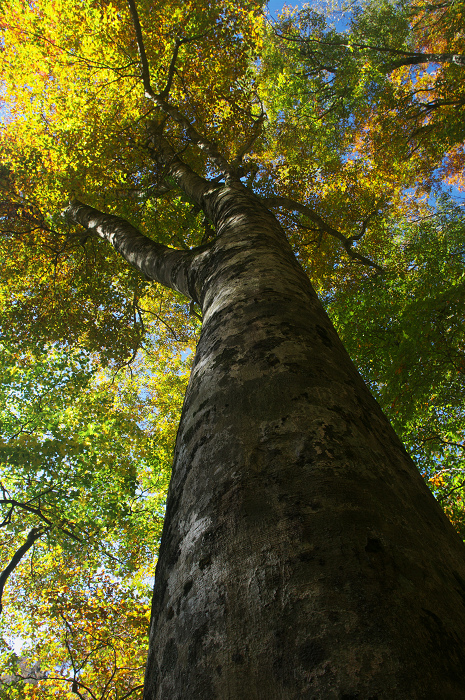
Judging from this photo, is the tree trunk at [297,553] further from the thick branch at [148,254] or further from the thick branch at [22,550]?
the thick branch at [22,550]

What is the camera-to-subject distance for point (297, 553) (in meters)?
0.72

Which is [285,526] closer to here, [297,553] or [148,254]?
[297,553]

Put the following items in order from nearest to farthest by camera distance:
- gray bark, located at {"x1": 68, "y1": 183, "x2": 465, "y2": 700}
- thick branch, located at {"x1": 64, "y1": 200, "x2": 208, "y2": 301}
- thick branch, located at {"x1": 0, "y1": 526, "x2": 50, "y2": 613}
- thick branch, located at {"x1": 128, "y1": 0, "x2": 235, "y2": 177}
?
gray bark, located at {"x1": 68, "y1": 183, "x2": 465, "y2": 700}, thick branch, located at {"x1": 64, "y1": 200, "x2": 208, "y2": 301}, thick branch, located at {"x1": 128, "y1": 0, "x2": 235, "y2": 177}, thick branch, located at {"x1": 0, "y1": 526, "x2": 50, "y2": 613}

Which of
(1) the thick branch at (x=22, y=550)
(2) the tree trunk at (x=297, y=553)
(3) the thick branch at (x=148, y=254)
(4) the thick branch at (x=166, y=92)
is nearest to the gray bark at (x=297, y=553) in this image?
(2) the tree trunk at (x=297, y=553)

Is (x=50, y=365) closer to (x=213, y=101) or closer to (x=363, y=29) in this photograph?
(x=213, y=101)

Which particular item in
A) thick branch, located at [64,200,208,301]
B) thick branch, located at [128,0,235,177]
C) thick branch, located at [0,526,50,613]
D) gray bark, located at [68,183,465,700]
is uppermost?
thick branch, located at [128,0,235,177]

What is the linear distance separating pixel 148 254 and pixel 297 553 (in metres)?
3.99

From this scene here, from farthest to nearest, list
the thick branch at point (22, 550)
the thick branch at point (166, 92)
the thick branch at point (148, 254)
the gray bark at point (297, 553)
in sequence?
the thick branch at point (22, 550), the thick branch at point (166, 92), the thick branch at point (148, 254), the gray bark at point (297, 553)

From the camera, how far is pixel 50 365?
11.3m

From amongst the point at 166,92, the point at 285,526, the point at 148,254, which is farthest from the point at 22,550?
the point at 285,526

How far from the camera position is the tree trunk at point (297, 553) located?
568 mm

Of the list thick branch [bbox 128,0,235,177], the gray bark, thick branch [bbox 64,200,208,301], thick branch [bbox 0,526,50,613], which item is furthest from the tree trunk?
thick branch [bbox 0,526,50,613]

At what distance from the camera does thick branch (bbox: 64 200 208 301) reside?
3246 mm

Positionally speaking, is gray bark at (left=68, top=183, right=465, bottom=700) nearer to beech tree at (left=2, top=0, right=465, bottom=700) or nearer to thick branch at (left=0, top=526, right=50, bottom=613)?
beech tree at (left=2, top=0, right=465, bottom=700)
